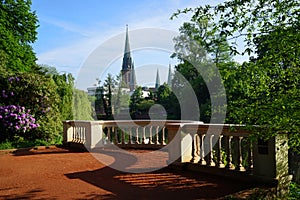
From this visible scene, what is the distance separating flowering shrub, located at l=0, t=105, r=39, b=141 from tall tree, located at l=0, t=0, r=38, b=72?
14.1ft

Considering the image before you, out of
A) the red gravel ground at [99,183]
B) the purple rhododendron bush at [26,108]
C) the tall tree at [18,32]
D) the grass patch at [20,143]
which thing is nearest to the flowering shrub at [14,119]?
the purple rhododendron bush at [26,108]

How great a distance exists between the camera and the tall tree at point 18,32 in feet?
43.3

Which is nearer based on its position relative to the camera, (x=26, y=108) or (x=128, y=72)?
(x=26, y=108)

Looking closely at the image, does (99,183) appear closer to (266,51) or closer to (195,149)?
(195,149)

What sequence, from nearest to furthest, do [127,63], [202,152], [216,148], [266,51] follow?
[266,51] < [202,152] < [216,148] < [127,63]

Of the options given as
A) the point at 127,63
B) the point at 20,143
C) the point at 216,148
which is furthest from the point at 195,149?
the point at 127,63

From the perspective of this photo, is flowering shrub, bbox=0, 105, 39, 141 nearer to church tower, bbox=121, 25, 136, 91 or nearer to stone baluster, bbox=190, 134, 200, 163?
church tower, bbox=121, 25, 136, 91

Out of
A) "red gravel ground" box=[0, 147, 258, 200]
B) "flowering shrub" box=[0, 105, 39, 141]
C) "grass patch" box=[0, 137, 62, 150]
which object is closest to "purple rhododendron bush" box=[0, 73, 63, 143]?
"flowering shrub" box=[0, 105, 39, 141]

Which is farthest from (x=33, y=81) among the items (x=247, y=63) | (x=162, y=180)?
(x=247, y=63)

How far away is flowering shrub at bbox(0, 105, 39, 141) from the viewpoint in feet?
A: 30.3

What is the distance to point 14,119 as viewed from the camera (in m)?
9.34

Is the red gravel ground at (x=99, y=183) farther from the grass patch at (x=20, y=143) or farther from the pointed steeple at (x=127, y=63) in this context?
the pointed steeple at (x=127, y=63)

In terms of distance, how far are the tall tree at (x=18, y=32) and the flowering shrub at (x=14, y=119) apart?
14.1 ft

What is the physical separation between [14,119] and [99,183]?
6.16 metres
